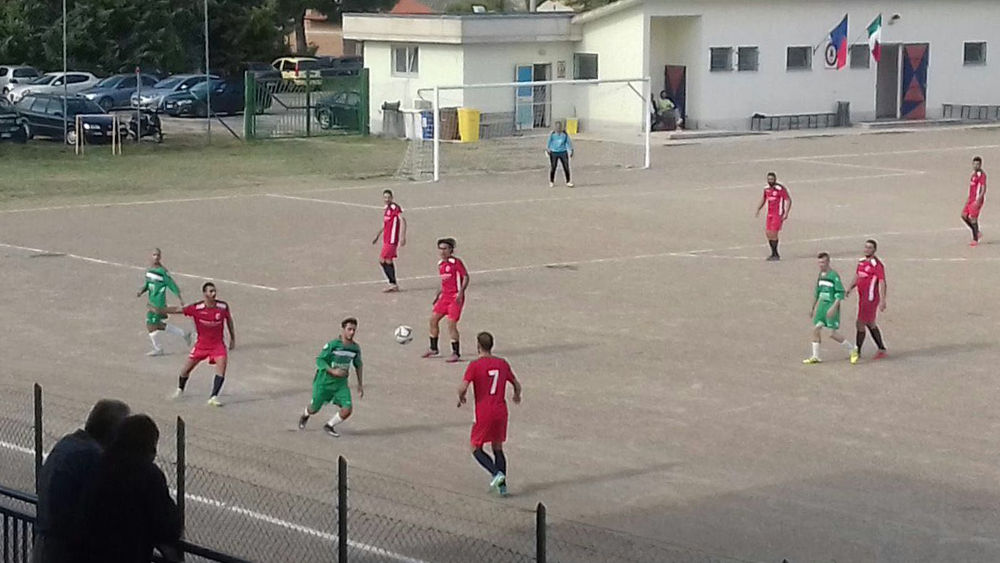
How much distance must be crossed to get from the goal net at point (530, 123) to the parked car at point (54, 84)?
16.0 meters

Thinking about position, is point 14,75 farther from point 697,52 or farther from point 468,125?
point 697,52

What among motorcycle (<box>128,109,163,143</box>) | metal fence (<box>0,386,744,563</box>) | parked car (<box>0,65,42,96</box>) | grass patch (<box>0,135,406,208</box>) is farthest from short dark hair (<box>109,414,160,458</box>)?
parked car (<box>0,65,42,96</box>)

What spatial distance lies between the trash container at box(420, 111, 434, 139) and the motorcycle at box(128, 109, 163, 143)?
8.25 metres

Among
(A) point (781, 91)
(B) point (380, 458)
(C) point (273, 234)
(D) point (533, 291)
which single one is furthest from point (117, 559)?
(A) point (781, 91)

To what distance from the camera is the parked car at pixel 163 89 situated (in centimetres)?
6156

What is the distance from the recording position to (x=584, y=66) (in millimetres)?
55938

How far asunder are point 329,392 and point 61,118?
3712 cm

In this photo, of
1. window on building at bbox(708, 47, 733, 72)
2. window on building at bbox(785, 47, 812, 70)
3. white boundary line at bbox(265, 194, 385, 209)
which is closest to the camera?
white boundary line at bbox(265, 194, 385, 209)

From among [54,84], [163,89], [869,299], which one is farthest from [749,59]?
[869,299]

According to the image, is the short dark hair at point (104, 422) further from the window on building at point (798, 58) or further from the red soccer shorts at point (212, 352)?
the window on building at point (798, 58)

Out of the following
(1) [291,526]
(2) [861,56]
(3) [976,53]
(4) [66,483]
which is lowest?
(1) [291,526]

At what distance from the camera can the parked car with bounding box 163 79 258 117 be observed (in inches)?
2457

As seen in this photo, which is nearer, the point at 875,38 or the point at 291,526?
the point at 291,526

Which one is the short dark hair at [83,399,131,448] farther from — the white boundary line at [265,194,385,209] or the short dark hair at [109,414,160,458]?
the white boundary line at [265,194,385,209]
